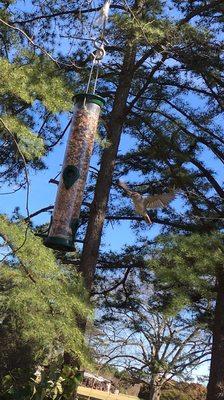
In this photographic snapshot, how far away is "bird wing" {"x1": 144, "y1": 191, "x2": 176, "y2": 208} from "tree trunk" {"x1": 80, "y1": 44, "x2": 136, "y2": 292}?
3.26 m

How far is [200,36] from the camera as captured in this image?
714 cm

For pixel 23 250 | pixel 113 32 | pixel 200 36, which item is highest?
pixel 200 36

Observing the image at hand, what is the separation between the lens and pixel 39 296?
489cm

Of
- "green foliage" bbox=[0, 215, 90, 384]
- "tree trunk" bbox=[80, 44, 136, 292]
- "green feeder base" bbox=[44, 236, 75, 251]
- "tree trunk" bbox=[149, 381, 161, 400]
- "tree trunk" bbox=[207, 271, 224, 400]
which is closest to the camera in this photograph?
"green feeder base" bbox=[44, 236, 75, 251]

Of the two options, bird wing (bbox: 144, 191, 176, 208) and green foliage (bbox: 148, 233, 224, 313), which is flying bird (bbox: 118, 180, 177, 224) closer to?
bird wing (bbox: 144, 191, 176, 208)

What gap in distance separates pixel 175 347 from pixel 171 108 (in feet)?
45.0

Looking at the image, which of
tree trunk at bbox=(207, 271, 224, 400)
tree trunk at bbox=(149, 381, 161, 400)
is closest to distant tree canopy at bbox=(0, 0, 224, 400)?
tree trunk at bbox=(207, 271, 224, 400)

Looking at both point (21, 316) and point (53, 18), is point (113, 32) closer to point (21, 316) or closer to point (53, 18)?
point (53, 18)

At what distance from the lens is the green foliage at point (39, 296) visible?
15.9 feet

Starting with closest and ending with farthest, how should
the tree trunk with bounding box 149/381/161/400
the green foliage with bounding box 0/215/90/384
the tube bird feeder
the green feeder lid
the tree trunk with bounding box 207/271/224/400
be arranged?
1. the tube bird feeder
2. the green feeder lid
3. the green foliage with bounding box 0/215/90/384
4. the tree trunk with bounding box 207/271/224/400
5. the tree trunk with bounding box 149/381/161/400

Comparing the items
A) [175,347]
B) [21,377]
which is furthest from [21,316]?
[175,347]

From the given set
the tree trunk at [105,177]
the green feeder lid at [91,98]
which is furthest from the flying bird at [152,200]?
the tree trunk at [105,177]

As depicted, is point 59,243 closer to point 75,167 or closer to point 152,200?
point 75,167

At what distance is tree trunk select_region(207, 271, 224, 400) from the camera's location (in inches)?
290
